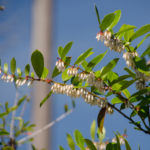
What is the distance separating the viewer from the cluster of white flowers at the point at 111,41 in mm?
684

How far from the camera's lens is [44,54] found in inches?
125

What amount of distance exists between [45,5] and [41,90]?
1.20 meters

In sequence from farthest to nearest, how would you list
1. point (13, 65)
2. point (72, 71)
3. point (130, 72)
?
point (13, 65)
point (72, 71)
point (130, 72)

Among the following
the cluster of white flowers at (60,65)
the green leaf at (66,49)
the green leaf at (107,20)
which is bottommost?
the cluster of white flowers at (60,65)

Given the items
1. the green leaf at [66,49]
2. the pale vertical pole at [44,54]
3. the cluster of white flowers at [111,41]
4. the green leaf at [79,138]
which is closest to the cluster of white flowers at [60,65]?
the green leaf at [66,49]

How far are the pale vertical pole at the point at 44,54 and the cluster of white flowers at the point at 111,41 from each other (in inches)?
86.6

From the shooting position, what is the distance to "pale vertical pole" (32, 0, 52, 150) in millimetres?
2830

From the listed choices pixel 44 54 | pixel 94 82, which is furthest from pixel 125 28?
pixel 44 54

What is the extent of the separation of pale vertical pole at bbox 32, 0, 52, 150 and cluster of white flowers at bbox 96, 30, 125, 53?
86.6 inches

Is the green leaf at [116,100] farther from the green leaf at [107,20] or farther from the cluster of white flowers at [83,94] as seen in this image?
the green leaf at [107,20]

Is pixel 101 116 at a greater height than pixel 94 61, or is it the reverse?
pixel 94 61

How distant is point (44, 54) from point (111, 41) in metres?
2.52

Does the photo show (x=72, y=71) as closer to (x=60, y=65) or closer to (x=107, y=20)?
(x=60, y=65)

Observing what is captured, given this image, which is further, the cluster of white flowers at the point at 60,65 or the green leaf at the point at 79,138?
the green leaf at the point at 79,138
